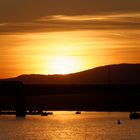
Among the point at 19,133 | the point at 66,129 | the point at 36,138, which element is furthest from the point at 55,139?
the point at 66,129

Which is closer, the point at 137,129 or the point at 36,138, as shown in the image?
the point at 36,138

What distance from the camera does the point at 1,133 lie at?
17075 centimetres

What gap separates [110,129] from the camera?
184 meters

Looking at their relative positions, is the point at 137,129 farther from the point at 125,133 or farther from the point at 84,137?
the point at 84,137

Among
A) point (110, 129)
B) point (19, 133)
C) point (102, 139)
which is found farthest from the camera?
point (110, 129)

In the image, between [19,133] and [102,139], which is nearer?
[102,139]

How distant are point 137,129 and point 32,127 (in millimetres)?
20622

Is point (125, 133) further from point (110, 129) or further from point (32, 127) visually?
point (32, 127)

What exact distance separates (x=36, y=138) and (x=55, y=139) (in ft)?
11.2

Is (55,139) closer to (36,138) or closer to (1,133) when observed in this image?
(36,138)

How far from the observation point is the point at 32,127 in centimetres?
19112

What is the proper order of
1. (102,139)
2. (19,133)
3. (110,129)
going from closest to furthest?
(102,139), (19,133), (110,129)

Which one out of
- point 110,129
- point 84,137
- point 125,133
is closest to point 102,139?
point 84,137

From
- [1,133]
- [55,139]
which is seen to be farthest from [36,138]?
[1,133]
